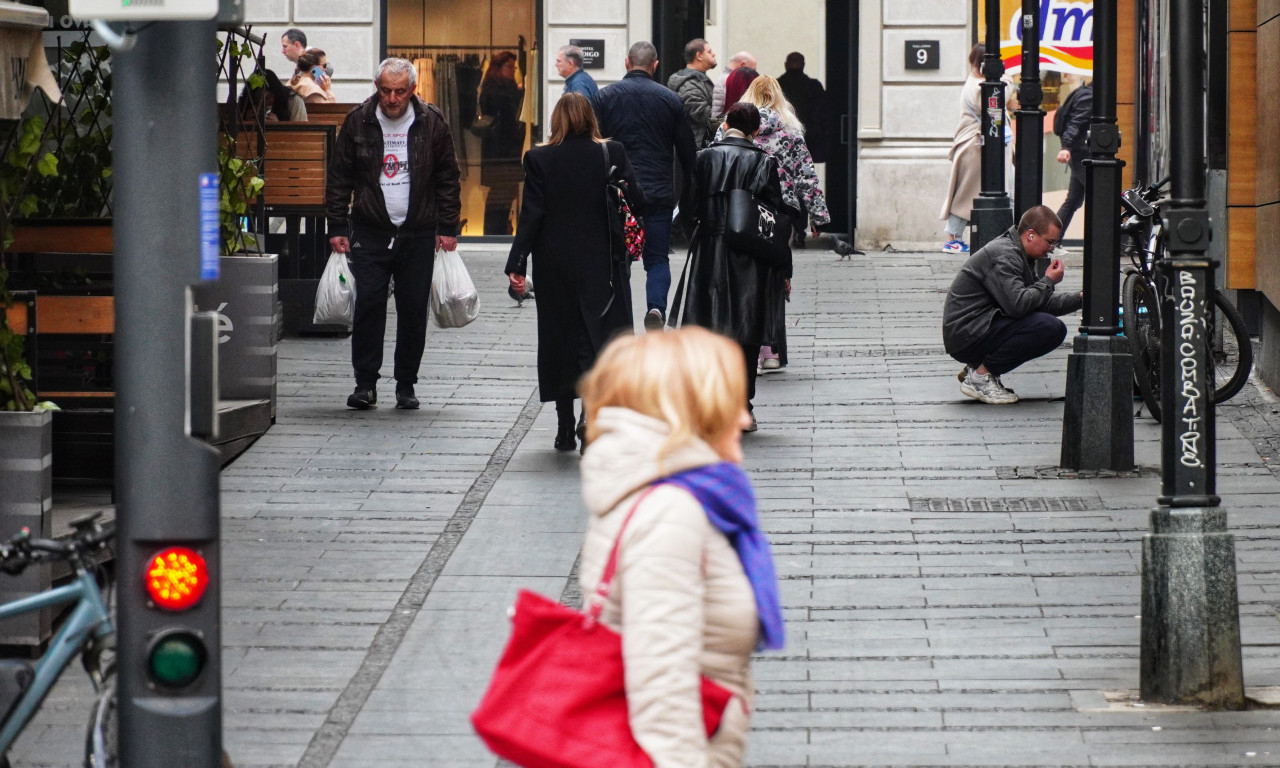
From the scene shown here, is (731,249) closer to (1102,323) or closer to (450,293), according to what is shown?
(450,293)

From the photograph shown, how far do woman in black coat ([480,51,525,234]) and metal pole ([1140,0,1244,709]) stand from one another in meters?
14.8

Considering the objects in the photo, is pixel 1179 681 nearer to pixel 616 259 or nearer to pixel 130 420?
pixel 130 420

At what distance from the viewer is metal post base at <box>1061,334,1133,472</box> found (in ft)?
30.3

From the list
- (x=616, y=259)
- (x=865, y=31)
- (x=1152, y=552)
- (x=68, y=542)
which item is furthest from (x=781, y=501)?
(x=865, y=31)

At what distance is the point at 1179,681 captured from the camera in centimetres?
583

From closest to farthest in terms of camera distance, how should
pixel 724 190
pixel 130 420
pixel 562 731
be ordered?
1. pixel 562 731
2. pixel 130 420
3. pixel 724 190

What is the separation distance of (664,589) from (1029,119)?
1197 cm

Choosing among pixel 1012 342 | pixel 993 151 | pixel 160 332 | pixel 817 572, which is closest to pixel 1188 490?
pixel 817 572

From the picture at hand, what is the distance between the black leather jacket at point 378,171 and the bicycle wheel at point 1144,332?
3687 mm

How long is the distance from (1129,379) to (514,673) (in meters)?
6.56

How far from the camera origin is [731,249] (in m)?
10.4

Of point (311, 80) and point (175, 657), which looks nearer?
point (175, 657)

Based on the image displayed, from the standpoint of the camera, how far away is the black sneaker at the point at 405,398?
11039 mm

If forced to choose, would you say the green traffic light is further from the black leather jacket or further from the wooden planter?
the black leather jacket
